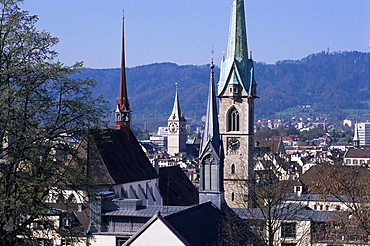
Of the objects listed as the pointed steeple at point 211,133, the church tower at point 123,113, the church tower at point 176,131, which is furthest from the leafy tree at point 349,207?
the church tower at point 176,131

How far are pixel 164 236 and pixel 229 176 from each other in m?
31.0

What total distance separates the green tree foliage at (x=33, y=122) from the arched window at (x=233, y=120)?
36.1 metres

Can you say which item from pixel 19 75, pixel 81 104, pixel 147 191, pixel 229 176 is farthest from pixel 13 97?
pixel 229 176

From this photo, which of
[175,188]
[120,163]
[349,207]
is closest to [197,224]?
[349,207]

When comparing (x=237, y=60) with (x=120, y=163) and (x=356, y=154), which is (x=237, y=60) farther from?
(x=356, y=154)

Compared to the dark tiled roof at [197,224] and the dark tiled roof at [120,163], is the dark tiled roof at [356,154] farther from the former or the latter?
the dark tiled roof at [197,224]

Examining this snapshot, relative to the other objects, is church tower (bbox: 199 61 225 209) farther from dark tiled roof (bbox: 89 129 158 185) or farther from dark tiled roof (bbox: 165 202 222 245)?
dark tiled roof (bbox: 89 129 158 185)

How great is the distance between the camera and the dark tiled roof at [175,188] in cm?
5588

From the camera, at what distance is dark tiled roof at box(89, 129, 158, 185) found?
4475 centimetres

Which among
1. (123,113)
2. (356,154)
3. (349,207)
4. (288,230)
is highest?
(123,113)

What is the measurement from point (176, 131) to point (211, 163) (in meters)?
157

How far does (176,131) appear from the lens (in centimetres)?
19188

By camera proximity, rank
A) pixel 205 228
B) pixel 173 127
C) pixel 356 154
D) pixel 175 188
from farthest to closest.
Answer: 1. pixel 173 127
2. pixel 356 154
3. pixel 175 188
4. pixel 205 228

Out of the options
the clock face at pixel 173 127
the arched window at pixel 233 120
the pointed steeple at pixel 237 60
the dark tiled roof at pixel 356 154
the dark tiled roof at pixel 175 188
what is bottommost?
the dark tiled roof at pixel 175 188
